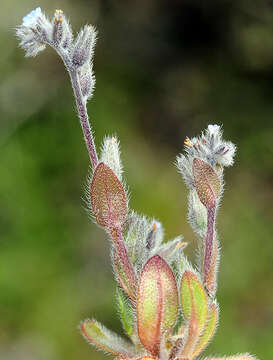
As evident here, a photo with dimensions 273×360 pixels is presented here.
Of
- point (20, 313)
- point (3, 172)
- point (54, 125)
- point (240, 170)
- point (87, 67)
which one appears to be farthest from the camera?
point (240, 170)

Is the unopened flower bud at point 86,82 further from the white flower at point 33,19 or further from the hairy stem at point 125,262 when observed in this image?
the hairy stem at point 125,262

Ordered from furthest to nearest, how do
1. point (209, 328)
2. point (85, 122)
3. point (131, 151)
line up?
point (131, 151) < point (209, 328) < point (85, 122)

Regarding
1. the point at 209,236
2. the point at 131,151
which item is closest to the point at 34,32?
the point at 209,236

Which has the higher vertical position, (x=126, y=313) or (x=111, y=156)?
(x=111, y=156)

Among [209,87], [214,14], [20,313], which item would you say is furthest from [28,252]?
[214,14]

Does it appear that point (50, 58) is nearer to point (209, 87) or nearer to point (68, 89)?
point (68, 89)

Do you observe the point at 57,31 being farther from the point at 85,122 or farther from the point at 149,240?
the point at 149,240
